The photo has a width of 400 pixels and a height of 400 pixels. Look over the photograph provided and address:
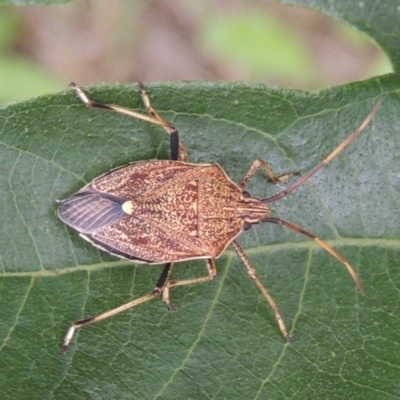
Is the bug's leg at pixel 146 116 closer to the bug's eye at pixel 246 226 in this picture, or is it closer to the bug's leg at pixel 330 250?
the bug's eye at pixel 246 226

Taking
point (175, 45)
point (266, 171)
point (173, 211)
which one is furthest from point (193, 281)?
point (175, 45)

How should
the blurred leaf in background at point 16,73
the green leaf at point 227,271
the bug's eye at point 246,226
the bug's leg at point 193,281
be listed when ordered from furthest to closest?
the blurred leaf in background at point 16,73 < the bug's eye at point 246,226 < the bug's leg at point 193,281 < the green leaf at point 227,271

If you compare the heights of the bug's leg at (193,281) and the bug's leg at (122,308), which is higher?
the bug's leg at (193,281)

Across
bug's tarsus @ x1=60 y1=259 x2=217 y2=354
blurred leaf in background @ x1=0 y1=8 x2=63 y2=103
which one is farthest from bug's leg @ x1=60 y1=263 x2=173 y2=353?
blurred leaf in background @ x1=0 y1=8 x2=63 y2=103

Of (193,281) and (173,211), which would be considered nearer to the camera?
(193,281)

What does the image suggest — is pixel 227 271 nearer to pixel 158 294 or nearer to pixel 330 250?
pixel 158 294

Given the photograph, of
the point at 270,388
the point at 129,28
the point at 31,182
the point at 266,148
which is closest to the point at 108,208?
the point at 31,182

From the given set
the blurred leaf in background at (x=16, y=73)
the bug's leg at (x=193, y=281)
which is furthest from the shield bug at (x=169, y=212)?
the blurred leaf in background at (x=16, y=73)
